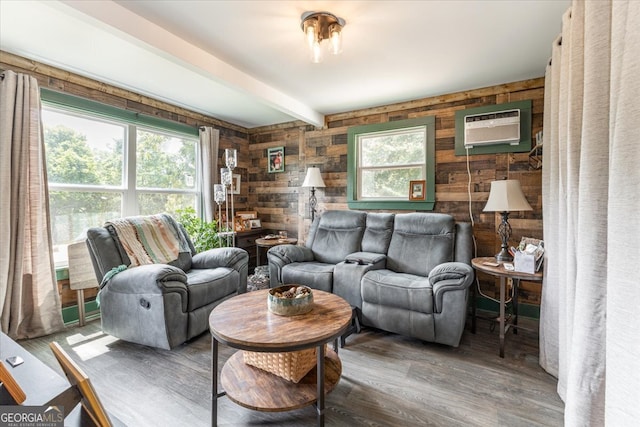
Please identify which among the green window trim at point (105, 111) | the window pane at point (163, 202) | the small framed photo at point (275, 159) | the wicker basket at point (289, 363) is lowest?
the wicker basket at point (289, 363)

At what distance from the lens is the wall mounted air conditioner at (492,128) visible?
2832 mm

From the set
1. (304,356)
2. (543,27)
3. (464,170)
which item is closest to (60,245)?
(304,356)

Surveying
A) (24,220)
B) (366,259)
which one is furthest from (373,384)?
(24,220)

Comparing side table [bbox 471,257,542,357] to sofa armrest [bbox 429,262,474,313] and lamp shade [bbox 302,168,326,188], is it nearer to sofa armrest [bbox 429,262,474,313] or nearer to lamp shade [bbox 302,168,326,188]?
sofa armrest [bbox 429,262,474,313]

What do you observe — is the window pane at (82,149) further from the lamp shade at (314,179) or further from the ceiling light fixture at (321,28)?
the ceiling light fixture at (321,28)

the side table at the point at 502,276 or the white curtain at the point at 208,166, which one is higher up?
the white curtain at the point at 208,166

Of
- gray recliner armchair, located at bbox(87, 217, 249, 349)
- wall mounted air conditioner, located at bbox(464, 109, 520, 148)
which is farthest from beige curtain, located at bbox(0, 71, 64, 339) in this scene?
wall mounted air conditioner, located at bbox(464, 109, 520, 148)

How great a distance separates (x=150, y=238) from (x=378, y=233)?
2283 mm

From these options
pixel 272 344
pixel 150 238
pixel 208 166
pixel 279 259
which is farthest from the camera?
pixel 208 166

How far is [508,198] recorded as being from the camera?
237 cm

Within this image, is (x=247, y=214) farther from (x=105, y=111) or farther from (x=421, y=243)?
(x=421, y=243)

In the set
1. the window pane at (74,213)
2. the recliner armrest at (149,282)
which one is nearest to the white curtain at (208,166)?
the window pane at (74,213)

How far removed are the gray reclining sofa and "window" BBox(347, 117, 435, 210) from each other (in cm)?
30

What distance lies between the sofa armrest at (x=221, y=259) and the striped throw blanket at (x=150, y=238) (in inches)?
6.8
